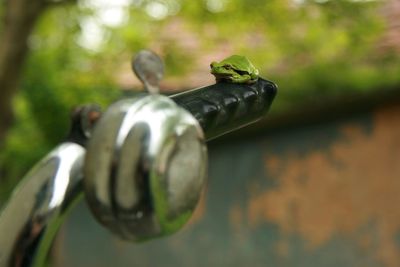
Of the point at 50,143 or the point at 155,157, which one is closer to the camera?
the point at 155,157

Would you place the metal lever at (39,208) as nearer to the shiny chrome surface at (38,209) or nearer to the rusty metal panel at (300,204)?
the shiny chrome surface at (38,209)

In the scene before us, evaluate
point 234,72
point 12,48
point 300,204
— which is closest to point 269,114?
point 300,204

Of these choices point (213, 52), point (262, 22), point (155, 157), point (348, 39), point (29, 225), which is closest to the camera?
point (155, 157)

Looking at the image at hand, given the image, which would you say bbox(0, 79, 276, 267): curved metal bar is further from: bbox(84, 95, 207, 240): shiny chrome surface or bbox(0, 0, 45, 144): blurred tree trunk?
bbox(0, 0, 45, 144): blurred tree trunk

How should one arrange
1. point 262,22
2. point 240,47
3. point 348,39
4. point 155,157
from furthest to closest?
point 240,47, point 262,22, point 348,39, point 155,157

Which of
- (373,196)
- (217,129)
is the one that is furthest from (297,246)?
(217,129)

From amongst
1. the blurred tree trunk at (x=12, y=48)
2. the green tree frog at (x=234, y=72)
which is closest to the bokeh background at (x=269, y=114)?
the blurred tree trunk at (x=12, y=48)

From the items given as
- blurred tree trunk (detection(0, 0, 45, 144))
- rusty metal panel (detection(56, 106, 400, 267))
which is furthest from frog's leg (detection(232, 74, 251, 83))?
rusty metal panel (detection(56, 106, 400, 267))

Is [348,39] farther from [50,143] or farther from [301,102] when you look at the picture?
[50,143]

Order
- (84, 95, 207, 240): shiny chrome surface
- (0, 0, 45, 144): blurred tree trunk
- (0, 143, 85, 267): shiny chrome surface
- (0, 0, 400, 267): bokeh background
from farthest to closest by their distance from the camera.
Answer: (0, 0, 400, 267): bokeh background
(0, 0, 45, 144): blurred tree trunk
(0, 143, 85, 267): shiny chrome surface
(84, 95, 207, 240): shiny chrome surface
